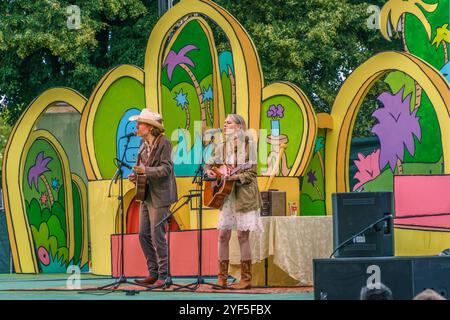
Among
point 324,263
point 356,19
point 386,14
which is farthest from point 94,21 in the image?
point 324,263

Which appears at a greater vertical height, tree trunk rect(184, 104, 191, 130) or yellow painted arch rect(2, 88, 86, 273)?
tree trunk rect(184, 104, 191, 130)

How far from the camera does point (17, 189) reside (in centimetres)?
1806

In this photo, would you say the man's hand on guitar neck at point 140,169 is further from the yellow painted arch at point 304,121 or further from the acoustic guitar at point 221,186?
the yellow painted arch at point 304,121

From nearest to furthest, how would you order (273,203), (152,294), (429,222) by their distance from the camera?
(152,294) → (429,222) → (273,203)

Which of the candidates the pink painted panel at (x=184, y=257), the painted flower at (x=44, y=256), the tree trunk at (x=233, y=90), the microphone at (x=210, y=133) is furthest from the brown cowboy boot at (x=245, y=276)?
the painted flower at (x=44, y=256)

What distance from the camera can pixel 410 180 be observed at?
12.2 meters

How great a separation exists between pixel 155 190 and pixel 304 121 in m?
4.72

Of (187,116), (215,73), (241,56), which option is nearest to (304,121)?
(241,56)

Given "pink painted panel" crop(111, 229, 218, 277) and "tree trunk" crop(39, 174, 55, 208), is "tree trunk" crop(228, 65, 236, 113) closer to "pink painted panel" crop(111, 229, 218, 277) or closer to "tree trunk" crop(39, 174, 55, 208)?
"pink painted panel" crop(111, 229, 218, 277)

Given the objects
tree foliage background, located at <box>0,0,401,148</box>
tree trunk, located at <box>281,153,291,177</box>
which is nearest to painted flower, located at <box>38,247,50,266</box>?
tree trunk, located at <box>281,153,291,177</box>

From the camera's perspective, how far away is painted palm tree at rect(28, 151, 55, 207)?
61.2ft

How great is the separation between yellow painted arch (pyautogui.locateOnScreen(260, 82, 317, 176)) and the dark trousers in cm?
446

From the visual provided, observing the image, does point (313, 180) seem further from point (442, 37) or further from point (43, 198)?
point (43, 198)
